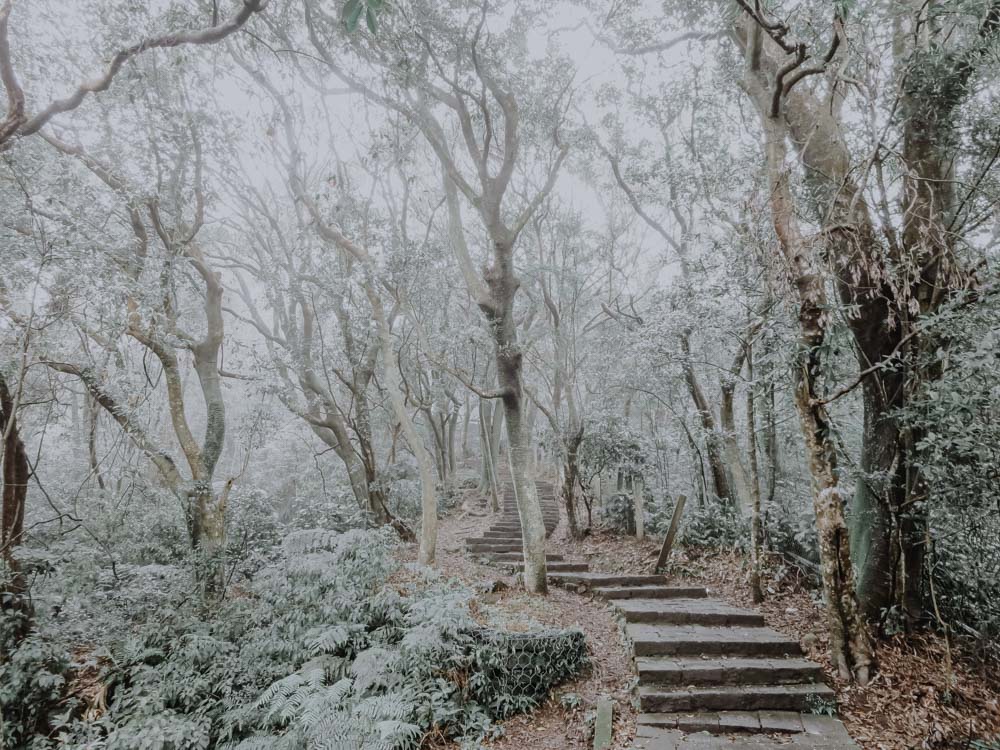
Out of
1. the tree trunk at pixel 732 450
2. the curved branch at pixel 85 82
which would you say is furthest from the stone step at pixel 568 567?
the curved branch at pixel 85 82

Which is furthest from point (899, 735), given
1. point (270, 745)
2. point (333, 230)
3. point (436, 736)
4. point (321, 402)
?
point (321, 402)

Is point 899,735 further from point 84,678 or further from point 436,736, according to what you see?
point 84,678

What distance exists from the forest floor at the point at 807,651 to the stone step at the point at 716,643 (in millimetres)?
329

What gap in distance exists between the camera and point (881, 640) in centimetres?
527

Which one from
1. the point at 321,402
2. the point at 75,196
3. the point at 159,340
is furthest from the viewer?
the point at 321,402

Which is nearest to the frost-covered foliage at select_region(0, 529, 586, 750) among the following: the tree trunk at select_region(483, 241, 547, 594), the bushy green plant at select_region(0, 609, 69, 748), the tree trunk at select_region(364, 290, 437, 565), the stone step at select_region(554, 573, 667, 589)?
the bushy green plant at select_region(0, 609, 69, 748)

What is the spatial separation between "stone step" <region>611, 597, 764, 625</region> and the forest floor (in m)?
0.29

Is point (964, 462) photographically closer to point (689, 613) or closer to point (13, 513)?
point (689, 613)

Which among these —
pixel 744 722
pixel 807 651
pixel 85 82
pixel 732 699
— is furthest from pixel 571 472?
pixel 85 82

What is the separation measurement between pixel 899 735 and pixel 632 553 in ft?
17.1

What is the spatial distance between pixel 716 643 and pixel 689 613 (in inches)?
30.2

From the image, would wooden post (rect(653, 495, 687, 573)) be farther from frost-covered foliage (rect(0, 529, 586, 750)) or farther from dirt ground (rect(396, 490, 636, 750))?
frost-covered foliage (rect(0, 529, 586, 750))

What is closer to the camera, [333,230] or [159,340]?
[159,340]

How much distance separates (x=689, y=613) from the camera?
6.48m
